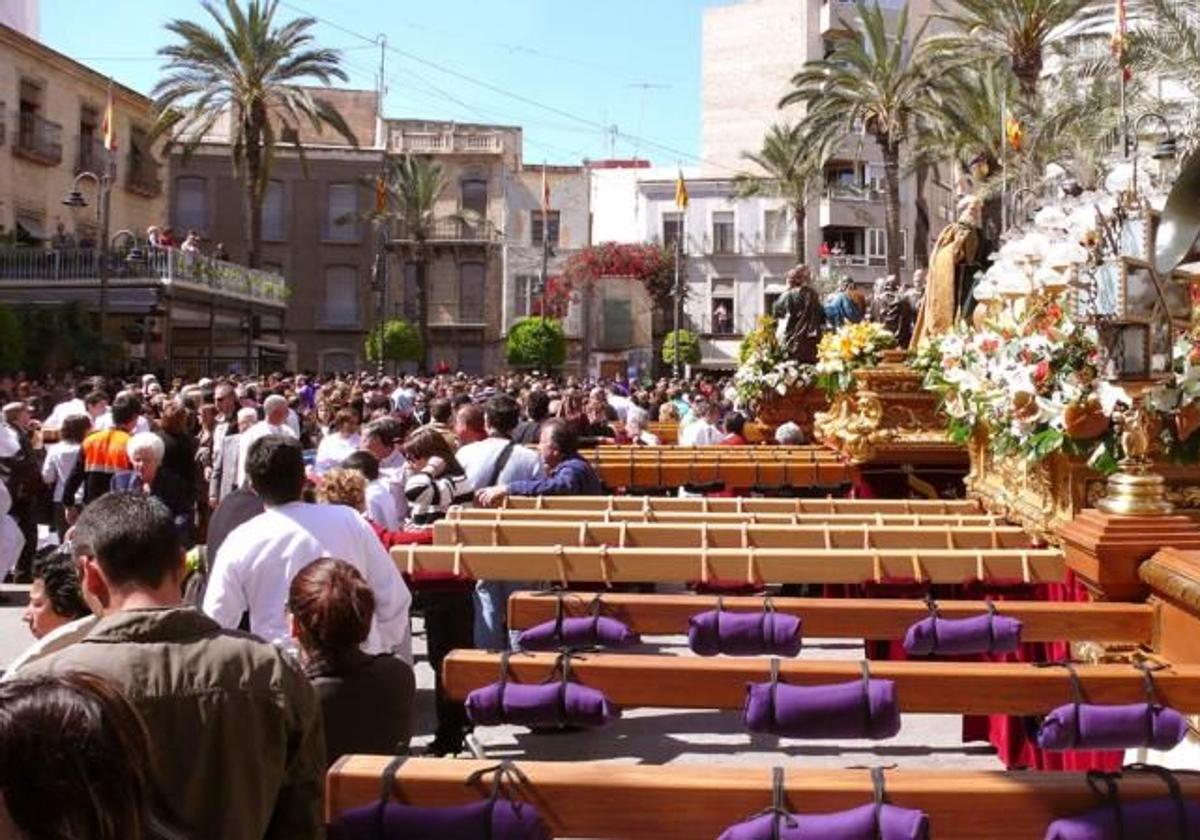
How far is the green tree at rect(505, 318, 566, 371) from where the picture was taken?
5584cm

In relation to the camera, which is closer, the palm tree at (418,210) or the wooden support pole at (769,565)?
the wooden support pole at (769,565)

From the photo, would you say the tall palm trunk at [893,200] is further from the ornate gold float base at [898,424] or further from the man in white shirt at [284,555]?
the man in white shirt at [284,555]

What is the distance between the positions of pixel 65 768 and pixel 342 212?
59.2m

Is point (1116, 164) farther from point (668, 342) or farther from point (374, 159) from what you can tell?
point (374, 159)

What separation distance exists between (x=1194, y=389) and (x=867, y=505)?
2652 millimetres

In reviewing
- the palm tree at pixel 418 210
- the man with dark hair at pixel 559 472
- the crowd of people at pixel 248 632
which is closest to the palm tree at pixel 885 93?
the palm tree at pixel 418 210

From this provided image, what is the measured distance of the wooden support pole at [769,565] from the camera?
536 cm

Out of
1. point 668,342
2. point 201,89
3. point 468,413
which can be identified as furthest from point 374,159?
point 468,413

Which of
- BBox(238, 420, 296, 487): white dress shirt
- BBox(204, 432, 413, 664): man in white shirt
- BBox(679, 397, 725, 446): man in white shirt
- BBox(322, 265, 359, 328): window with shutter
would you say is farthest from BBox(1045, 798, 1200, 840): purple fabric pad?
BBox(322, 265, 359, 328): window with shutter

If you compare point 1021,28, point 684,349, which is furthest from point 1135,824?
point 684,349

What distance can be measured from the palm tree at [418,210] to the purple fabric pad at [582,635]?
52.1m

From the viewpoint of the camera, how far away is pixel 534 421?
12523 millimetres

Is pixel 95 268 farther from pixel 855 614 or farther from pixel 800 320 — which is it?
pixel 855 614

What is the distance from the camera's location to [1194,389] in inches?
197
